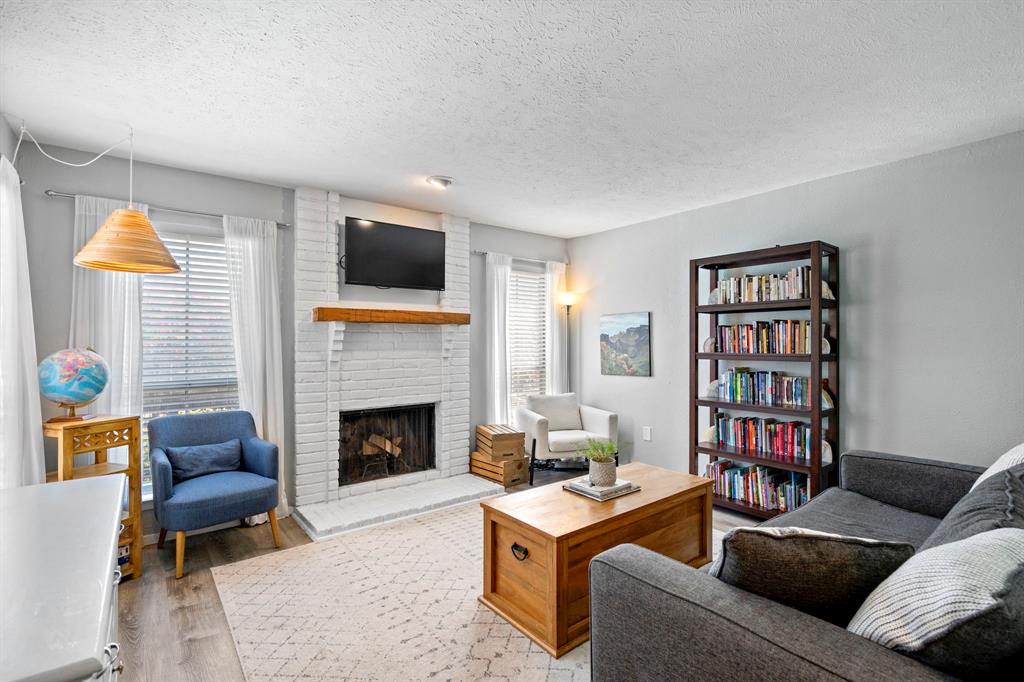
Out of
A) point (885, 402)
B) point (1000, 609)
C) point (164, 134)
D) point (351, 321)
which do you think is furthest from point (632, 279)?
point (1000, 609)

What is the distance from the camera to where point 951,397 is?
3.05 meters

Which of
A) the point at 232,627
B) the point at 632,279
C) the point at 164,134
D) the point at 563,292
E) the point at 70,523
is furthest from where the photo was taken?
the point at 563,292

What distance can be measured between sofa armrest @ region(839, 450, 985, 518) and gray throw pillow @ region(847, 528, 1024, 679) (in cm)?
160

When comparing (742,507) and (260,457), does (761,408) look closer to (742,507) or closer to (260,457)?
(742,507)

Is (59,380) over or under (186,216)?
under

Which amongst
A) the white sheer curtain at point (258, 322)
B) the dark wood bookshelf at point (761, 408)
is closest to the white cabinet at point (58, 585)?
the white sheer curtain at point (258, 322)

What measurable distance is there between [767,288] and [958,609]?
10.1 ft

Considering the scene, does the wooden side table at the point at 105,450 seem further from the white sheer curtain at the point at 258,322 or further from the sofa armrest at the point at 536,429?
the sofa armrest at the point at 536,429

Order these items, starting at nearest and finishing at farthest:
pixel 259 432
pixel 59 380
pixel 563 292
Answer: pixel 59 380, pixel 259 432, pixel 563 292

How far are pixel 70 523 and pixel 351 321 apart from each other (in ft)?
8.97

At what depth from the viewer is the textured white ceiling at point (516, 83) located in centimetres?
180

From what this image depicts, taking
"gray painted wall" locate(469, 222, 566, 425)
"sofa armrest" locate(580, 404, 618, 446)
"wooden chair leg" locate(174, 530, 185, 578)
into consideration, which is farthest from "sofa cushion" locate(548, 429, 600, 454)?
"wooden chair leg" locate(174, 530, 185, 578)

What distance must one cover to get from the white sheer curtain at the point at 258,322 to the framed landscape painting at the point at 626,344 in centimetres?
308

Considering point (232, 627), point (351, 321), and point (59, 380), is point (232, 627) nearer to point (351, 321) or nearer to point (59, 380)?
point (59, 380)
